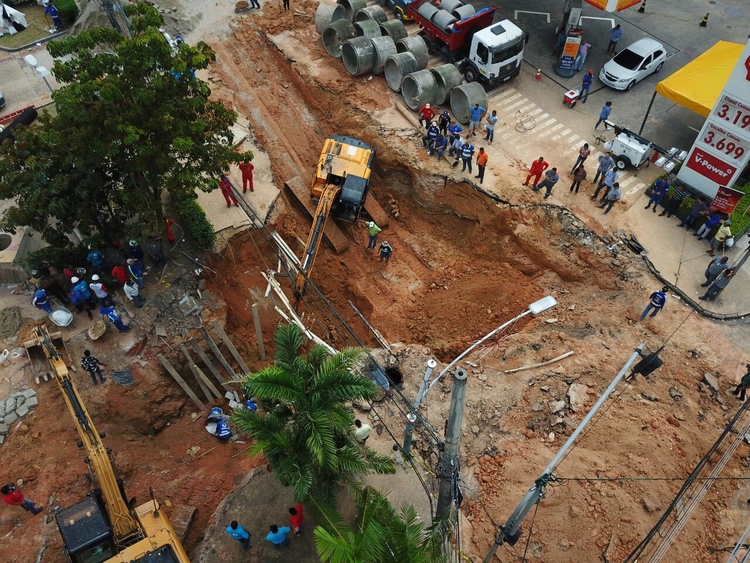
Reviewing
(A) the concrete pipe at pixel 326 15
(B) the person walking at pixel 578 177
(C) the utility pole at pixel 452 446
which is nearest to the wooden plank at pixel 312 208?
(B) the person walking at pixel 578 177

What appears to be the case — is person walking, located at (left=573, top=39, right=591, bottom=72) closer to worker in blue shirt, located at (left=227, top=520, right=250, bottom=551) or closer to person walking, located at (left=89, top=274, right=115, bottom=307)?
person walking, located at (left=89, top=274, right=115, bottom=307)

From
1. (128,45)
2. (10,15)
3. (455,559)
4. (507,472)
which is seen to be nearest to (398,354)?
(507,472)

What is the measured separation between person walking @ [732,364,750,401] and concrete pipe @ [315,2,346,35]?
2334cm

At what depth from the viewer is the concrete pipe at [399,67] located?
2505 cm

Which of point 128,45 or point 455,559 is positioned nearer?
point 455,559

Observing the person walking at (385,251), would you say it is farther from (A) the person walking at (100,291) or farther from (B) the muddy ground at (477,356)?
(A) the person walking at (100,291)

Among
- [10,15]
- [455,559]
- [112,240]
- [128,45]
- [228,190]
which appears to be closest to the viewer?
[455,559]

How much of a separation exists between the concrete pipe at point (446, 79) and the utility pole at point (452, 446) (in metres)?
17.9

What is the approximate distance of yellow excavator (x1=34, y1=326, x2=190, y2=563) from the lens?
1158 cm

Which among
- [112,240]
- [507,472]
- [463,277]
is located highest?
[112,240]

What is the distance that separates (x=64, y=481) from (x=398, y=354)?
10004mm

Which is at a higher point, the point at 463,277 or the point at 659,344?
the point at 659,344

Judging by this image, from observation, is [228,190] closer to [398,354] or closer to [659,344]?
[398,354]

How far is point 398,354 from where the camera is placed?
18.2m
